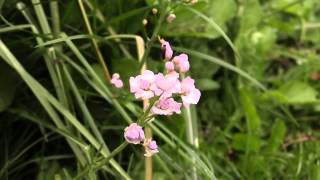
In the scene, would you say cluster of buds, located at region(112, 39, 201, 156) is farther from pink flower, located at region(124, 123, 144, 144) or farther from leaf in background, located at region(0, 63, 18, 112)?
leaf in background, located at region(0, 63, 18, 112)

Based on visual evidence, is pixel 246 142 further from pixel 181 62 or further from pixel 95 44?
pixel 181 62

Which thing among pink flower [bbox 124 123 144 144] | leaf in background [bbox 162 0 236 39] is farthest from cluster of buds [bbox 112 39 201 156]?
leaf in background [bbox 162 0 236 39]

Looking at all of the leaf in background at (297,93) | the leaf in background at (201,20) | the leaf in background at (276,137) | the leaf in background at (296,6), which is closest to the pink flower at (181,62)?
the leaf in background at (201,20)

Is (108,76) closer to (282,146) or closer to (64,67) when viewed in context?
(64,67)

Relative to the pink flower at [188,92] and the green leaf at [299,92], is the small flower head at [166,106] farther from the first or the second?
the green leaf at [299,92]

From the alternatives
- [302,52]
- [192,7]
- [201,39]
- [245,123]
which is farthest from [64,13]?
[302,52]

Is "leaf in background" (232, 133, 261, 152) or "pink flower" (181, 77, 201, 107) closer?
"pink flower" (181, 77, 201, 107)

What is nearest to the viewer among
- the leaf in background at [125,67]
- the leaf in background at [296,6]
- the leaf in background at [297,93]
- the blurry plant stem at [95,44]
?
the blurry plant stem at [95,44]
